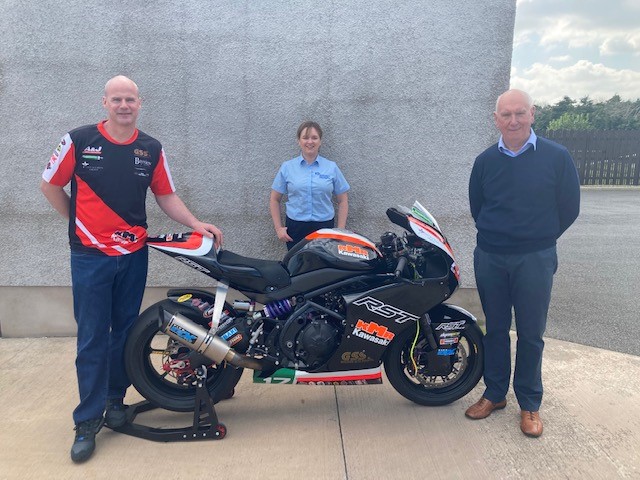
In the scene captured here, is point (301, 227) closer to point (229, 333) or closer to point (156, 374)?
point (229, 333)

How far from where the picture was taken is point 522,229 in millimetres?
2955

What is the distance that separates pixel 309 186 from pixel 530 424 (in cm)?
216

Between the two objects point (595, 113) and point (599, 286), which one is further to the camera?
point (595, 113)

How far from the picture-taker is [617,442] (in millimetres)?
2953

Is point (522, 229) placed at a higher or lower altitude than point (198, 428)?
higher

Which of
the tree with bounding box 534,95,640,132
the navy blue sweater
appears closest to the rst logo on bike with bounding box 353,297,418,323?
the navy blue sweater

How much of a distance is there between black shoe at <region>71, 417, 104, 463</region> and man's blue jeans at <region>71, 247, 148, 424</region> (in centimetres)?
4

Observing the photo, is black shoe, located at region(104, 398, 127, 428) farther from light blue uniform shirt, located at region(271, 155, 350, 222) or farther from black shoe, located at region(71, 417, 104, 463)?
light blue uniform shirt, located at region(271, 155, 350, 222)

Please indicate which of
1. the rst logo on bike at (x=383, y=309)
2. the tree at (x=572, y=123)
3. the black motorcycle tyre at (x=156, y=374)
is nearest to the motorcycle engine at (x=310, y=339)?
the rst logo on bike at (x=383, y=309)

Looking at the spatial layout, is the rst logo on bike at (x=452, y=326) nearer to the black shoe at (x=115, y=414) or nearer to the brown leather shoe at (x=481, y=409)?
the brown leather shoe at (x=481, y=409)

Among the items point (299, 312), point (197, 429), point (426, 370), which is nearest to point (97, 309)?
point (197, 429)

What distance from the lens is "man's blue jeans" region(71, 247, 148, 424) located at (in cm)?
284

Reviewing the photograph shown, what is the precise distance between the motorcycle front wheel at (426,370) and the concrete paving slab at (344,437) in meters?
0.11

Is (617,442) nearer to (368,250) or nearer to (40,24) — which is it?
(368,250)
